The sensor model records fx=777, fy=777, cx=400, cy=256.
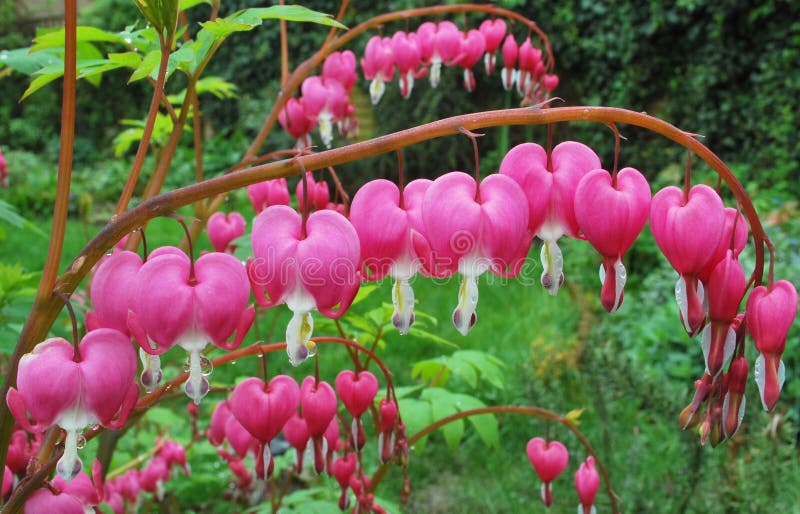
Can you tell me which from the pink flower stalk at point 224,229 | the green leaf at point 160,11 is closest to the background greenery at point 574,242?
the pink flower stalk at point 224,229

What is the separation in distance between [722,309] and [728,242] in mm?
72

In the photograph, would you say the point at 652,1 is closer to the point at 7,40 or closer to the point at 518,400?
the point at 518,400

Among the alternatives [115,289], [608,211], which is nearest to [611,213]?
[608,211]

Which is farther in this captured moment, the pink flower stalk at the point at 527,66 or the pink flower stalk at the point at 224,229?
the pink flower stalk at the point at 527,66

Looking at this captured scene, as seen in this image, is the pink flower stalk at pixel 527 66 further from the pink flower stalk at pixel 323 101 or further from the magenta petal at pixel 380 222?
the magenta petal at pixel 380 222

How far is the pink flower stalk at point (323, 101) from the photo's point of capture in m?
2.06

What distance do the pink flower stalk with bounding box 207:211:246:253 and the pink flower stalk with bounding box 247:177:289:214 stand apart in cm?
6

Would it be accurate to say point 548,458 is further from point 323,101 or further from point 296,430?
point 323,101

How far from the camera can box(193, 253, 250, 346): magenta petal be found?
750 mm

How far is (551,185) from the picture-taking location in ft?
2.77

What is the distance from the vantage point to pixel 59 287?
80 centimetres

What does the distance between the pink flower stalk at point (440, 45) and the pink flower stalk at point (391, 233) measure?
1.65 metres

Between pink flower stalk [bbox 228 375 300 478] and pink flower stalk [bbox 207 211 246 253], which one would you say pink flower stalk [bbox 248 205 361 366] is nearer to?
pink flower stalk [bbox 228 375 300 478]

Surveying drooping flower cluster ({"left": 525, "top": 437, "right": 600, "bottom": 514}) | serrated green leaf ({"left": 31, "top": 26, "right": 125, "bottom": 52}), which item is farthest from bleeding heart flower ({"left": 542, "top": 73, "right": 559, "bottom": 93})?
serrated green leaf ({"left": 31, "top": 26, "right": 125, "bottom": 52})
